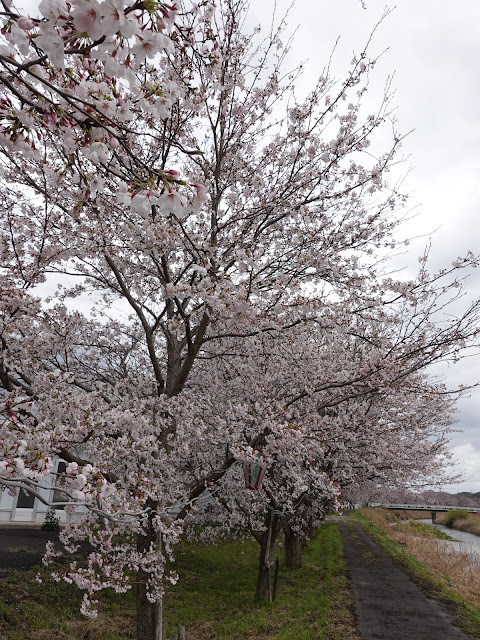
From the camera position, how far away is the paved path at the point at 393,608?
884 cm

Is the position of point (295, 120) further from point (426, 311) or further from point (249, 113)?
point (426, 311)

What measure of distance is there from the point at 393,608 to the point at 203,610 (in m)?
4.64

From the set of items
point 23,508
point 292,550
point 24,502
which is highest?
point 24,502

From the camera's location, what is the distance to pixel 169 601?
11.4m

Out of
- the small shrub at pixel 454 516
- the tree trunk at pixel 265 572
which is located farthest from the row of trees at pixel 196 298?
the small shrub at pixel 454 516

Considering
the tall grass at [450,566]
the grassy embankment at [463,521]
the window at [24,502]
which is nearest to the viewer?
the tall grass at [450,566]

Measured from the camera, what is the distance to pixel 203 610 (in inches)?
437

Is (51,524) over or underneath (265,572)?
over

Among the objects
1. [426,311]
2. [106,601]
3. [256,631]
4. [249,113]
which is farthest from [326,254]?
[106,601]

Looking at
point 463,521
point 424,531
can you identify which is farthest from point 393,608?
point 463,521

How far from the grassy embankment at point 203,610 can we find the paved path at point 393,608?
392mm

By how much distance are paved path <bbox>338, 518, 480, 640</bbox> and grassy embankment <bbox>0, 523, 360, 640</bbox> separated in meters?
0.39

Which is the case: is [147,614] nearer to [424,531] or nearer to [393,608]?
[393,608]

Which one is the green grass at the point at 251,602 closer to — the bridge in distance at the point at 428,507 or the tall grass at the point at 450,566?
the tall grass at the point at 450,566
